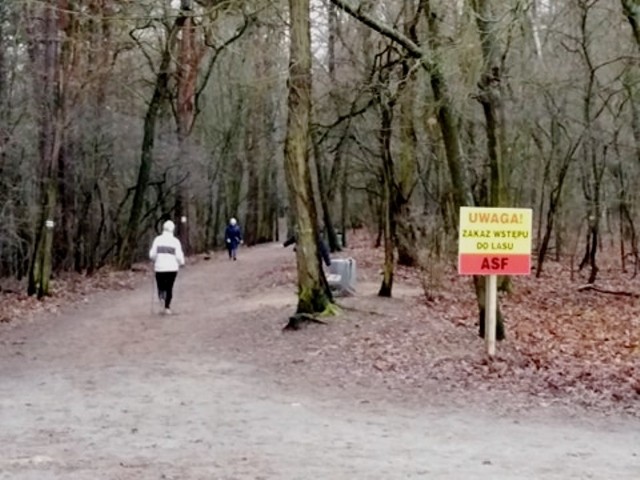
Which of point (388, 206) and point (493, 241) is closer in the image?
point (493, 241)

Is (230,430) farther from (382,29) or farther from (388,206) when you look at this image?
(388,206)

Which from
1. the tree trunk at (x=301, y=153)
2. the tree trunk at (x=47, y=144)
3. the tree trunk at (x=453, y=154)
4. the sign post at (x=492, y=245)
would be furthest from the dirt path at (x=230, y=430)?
the tree trunk at (x=47, y=144)

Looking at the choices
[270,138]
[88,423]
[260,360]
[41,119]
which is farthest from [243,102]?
[88,423]

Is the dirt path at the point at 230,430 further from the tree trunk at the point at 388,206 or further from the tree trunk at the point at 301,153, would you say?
the tree trunk at the point at 388,206

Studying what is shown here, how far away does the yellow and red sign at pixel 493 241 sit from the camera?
11.9m

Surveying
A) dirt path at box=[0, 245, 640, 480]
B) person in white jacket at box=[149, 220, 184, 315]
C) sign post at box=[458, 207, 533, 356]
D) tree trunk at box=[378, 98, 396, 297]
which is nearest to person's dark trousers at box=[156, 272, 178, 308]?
person in white jacket at box=[149, 220, 184, 315]

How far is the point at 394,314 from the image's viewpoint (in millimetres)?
17047

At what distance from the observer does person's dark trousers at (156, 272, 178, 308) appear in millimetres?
17688

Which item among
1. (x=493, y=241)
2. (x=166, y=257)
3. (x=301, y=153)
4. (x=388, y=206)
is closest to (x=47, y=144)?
(x=166, y=257)

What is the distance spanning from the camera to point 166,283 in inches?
704

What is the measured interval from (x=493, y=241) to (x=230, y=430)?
5025mm

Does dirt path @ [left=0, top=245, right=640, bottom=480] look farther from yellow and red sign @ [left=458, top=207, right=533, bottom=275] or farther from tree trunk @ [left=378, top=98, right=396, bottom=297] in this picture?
tree trunk @ [left=378, top=98, right=396, bottom=297]

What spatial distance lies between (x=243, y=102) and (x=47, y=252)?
74.9 feet

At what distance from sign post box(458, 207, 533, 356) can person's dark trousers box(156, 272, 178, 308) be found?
7.33 m
